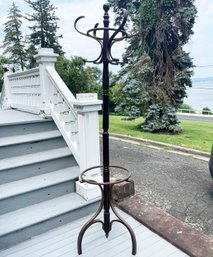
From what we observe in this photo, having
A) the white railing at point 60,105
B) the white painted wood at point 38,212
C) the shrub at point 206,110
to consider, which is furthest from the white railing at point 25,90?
the shrub at point 206,110

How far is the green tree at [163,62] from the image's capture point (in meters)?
6.88

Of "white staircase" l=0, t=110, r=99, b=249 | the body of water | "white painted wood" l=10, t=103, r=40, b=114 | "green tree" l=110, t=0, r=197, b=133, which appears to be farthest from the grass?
the body of water

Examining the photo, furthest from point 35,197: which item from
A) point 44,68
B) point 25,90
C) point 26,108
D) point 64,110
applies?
point 25,90

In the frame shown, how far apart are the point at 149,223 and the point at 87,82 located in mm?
15692

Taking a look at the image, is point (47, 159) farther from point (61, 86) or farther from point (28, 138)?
point (61, 86)

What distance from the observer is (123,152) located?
4.63 meters

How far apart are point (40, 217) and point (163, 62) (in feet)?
20.8

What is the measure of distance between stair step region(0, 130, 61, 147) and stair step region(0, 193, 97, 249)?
0.80 metres

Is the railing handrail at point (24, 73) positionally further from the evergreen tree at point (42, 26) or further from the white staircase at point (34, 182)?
the evergreen tree at point (42, 26)

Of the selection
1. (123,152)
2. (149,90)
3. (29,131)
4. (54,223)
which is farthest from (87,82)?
(54,223)

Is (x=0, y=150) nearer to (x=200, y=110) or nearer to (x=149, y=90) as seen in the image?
(x=149, y=90)

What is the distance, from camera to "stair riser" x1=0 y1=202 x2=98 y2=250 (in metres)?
2.02

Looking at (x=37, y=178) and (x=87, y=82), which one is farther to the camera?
(x=87, y=82)

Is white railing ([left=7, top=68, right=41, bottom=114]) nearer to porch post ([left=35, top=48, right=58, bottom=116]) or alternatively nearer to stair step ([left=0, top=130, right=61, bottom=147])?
porch post ([left=35, top=48, right=58, bottom=116])
